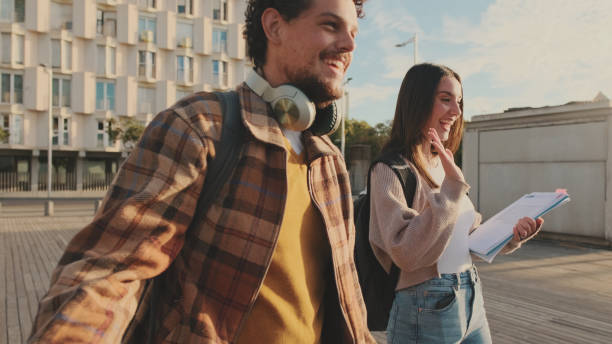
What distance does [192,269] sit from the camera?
4.09 feet

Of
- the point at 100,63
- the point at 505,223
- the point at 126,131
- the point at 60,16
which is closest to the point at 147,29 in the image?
the point at 100,63

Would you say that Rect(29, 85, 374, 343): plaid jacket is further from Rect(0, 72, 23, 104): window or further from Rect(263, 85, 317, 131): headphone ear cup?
Rect(0, 72, 23, 104): window

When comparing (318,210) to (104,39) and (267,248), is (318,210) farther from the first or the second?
(104,39)

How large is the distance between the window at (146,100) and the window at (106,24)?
16.2 feet

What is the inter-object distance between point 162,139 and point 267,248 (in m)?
0.41

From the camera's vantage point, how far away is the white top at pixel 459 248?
2.19 metres

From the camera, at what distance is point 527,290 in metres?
6.23

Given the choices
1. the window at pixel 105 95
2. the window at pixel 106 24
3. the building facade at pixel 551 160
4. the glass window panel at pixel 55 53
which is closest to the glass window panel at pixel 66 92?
the glass window panel at pixel 55 53

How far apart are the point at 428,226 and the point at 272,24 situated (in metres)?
1.08

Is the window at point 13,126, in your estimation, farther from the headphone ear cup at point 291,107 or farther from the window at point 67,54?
the headphone ear cup at point 291,107

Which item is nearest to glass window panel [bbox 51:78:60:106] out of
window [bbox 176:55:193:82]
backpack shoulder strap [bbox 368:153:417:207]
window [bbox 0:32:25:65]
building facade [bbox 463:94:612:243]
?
window [bbox 0:32:25:65]

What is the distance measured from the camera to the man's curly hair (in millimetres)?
1439

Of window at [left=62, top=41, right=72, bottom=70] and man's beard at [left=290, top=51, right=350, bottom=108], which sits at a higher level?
window at [left=62, top=41, right=72, bottom=70]

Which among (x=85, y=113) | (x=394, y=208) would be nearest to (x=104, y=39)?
(x=85, y=113)
